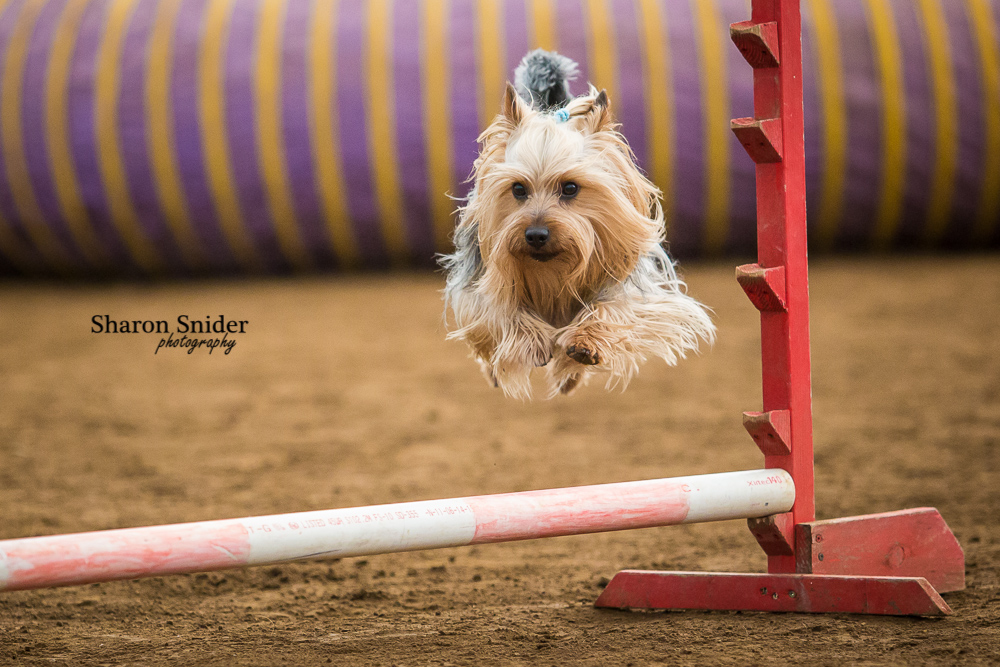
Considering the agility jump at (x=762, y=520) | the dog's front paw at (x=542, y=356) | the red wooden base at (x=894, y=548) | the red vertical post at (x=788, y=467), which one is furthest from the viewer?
the red wooden base at (x=894, y=548)

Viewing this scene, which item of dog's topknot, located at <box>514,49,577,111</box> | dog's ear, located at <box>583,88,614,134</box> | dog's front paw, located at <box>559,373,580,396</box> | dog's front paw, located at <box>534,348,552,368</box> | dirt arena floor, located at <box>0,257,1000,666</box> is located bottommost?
dirt arena floor, located at <box>0,257,1000,666</box>

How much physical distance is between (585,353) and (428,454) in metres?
2.59

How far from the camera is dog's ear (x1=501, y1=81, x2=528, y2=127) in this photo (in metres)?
2.30

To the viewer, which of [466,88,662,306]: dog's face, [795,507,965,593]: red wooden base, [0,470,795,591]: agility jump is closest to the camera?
[0,470,795,591]: agility jump

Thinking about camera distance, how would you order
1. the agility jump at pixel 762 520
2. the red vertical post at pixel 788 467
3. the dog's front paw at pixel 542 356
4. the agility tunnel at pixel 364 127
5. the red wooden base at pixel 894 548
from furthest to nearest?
the agility tunnel at pixel 364 127 < the red wooden base at pixel 894 548 < the red vertical post at pixel 788 467 < the dog's front paw at pixel 542 356 < the agility jump at pixel 762 520

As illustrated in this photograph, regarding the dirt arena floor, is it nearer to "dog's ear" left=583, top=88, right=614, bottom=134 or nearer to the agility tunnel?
the agility tunnel

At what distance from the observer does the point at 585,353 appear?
2.35 metres

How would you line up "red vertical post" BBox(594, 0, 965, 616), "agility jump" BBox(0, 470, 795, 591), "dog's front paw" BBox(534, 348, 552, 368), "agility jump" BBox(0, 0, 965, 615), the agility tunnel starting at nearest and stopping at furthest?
"agility jump" BBox(0, 470, 795, 591) → "agility jump" BBox(0, 0, 965, 615) → "dog's front paw" BBox(534, 348, 552, 368) → "red vertical post" BBox(594, 0, 965, 616) → the agility tunnel

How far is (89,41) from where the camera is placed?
23.7 feet

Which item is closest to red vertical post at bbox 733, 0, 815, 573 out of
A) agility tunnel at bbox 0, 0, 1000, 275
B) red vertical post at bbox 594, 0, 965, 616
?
red vertical post at bbox 594, 0, 965, 616

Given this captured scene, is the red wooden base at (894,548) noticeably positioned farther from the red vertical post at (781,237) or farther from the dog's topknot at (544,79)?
the dog's topknot at (544,79)

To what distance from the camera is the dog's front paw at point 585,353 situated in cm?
235

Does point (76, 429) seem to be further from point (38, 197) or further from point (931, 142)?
point (931, 142)

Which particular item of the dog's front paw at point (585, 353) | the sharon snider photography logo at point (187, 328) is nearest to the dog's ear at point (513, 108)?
the dog's front paw at point (585, 353)
